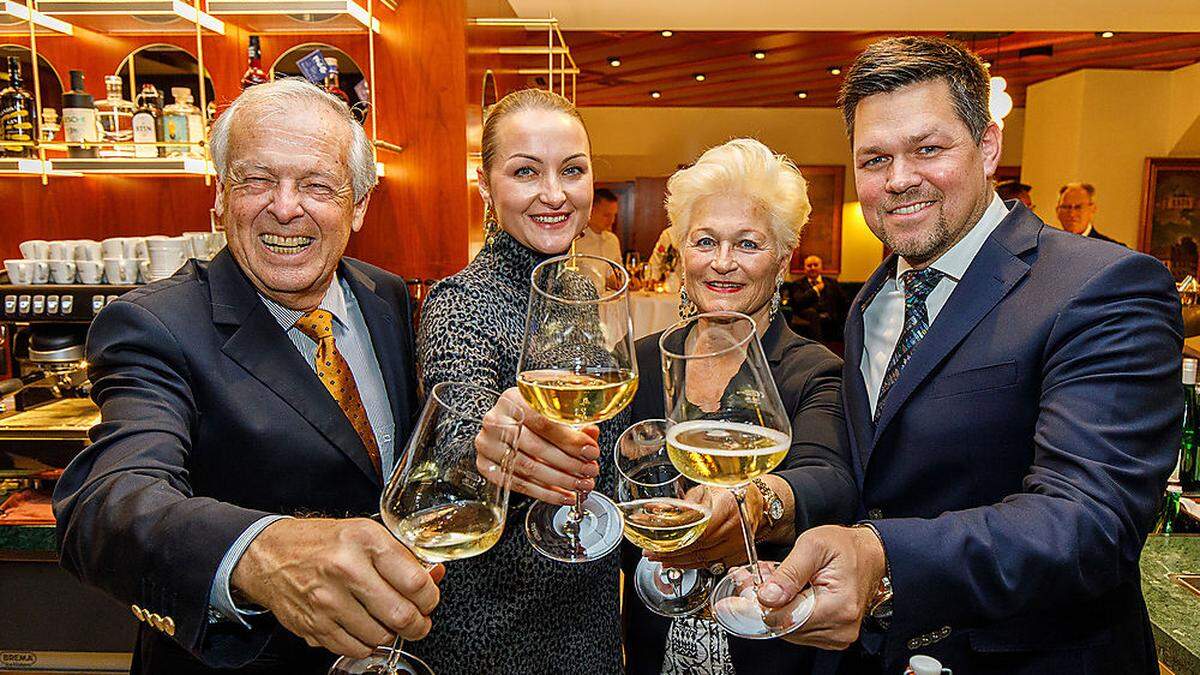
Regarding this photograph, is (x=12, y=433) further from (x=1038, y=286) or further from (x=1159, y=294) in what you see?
(x=1159, y=294)

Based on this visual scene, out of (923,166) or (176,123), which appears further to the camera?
(176,123)

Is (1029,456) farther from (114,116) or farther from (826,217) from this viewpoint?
(826,217)

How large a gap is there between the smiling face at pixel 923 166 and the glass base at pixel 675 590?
2.52ft

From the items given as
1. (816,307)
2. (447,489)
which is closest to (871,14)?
(816,307)

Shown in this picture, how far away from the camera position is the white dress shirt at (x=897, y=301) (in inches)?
64.4

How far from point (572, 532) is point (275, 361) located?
638 millimetres

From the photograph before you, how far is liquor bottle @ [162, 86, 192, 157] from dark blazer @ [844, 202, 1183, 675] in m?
3.04

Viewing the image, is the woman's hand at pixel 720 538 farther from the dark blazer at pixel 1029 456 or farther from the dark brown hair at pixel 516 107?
the dark brown hair at pixel 516 107

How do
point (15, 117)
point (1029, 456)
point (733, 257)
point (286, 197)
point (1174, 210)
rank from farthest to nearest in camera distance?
point (1174, 210)
point (15, 117)
point (733, 257)
point (286, 197)
point (1029, 456)

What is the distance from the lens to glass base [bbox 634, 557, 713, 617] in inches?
56.5

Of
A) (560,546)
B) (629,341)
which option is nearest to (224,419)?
(560,546)

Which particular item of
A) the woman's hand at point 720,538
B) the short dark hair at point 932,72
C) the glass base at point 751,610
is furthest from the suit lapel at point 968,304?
the glass base at point 751,610

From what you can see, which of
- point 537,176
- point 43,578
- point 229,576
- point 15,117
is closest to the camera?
point 229,576

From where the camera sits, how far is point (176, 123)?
11.4 ft
